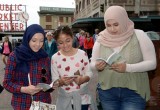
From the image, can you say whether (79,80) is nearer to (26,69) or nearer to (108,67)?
(108,67)

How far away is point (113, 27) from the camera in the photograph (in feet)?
10.2

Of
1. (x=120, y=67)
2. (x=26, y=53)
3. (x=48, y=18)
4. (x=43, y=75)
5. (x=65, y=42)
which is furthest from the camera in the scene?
(x=48, y=18)

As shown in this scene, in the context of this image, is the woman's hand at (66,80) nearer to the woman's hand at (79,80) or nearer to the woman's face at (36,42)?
the woman's hand at (79,80)

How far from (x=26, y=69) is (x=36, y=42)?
0.29 meters

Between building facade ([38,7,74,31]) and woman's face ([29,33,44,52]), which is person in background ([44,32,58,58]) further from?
building facade ([38,7,74,31])

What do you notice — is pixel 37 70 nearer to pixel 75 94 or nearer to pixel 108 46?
pixel 75 94

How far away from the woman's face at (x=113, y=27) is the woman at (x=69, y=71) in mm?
508

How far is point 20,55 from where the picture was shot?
308 cm

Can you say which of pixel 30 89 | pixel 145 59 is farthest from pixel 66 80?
pixel 145 59

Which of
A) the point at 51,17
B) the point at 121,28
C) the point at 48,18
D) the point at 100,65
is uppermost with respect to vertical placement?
the point at 51,17

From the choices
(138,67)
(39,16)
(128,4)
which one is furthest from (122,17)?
(39,16)

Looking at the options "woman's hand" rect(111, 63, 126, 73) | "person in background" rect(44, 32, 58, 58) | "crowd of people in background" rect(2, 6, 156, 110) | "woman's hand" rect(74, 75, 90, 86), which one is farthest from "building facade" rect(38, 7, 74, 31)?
"woman's hand" rect(111, 63, 126, 73)

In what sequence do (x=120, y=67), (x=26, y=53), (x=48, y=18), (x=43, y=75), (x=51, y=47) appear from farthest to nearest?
1. (x=48, y=18)
2. (x=51, y=47)
3. (x=43, y=75)
4. (x=26, y=53)
5. (x=120, y=67)

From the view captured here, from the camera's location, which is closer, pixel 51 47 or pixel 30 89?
pixel 30 89
